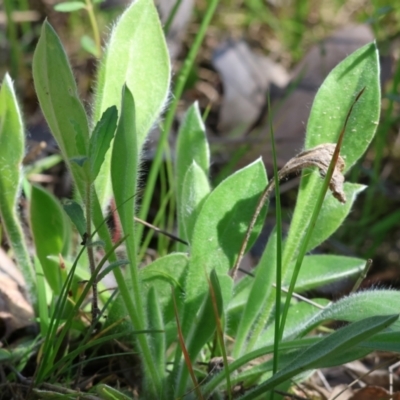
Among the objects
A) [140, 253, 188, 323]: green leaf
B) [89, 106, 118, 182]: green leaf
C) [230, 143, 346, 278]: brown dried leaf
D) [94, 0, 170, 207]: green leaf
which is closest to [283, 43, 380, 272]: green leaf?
[230, 143, 346, 278]: brown dried leaf

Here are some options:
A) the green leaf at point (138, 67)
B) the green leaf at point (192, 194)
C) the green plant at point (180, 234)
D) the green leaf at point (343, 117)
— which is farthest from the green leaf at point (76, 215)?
the green leaf at point (343, 117)

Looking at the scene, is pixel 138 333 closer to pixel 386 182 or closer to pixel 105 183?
pixel 105 183

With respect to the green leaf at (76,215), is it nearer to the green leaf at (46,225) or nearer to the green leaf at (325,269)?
the green leaf at (46,225)

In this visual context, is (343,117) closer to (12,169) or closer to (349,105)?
(349,105)

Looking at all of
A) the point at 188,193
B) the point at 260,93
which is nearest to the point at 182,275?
the point at 188,193

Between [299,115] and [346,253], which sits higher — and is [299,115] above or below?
above

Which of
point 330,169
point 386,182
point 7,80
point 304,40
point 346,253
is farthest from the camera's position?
point 304,40

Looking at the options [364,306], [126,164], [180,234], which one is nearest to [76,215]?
[126,164]
